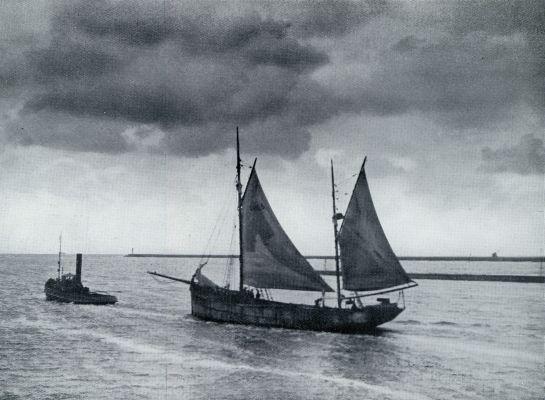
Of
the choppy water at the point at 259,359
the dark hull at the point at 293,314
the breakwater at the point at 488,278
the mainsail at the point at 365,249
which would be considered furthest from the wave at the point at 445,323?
the breakwater at the point at 488,278

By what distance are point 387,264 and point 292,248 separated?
8.47 meters

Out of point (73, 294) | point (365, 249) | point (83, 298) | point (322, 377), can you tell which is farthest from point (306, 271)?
point (73, 294)

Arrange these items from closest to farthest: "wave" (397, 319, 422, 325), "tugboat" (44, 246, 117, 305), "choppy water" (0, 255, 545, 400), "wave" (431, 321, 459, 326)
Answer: "choppy water" (0, 255, 545, 400) < "wave" (431, 321, 459, 326) < "wave" (397, 319, 422, 325) < "tugboat" (44, 246, 117, 305)

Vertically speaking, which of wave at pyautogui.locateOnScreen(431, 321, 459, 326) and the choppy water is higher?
the choppy water

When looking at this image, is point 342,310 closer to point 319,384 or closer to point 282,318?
point 282,318

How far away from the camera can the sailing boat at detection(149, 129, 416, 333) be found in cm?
4081

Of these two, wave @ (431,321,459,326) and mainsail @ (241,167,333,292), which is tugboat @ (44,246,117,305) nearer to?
mainsail @ (241,167,333,292)

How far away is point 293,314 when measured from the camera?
138 ft

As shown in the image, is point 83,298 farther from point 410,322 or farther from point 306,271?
point 410,322

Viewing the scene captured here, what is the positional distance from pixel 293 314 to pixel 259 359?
1137cm

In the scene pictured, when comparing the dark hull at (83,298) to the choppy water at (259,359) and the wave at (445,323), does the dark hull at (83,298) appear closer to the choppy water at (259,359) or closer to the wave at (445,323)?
the choppy water at (259,359)

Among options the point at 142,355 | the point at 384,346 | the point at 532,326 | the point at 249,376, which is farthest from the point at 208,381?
the point at 532,326

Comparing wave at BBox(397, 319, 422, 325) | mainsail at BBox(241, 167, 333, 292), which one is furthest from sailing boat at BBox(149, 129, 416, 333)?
wave at BBox(397, 319, 422, 325)

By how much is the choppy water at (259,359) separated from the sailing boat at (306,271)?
168 cm
